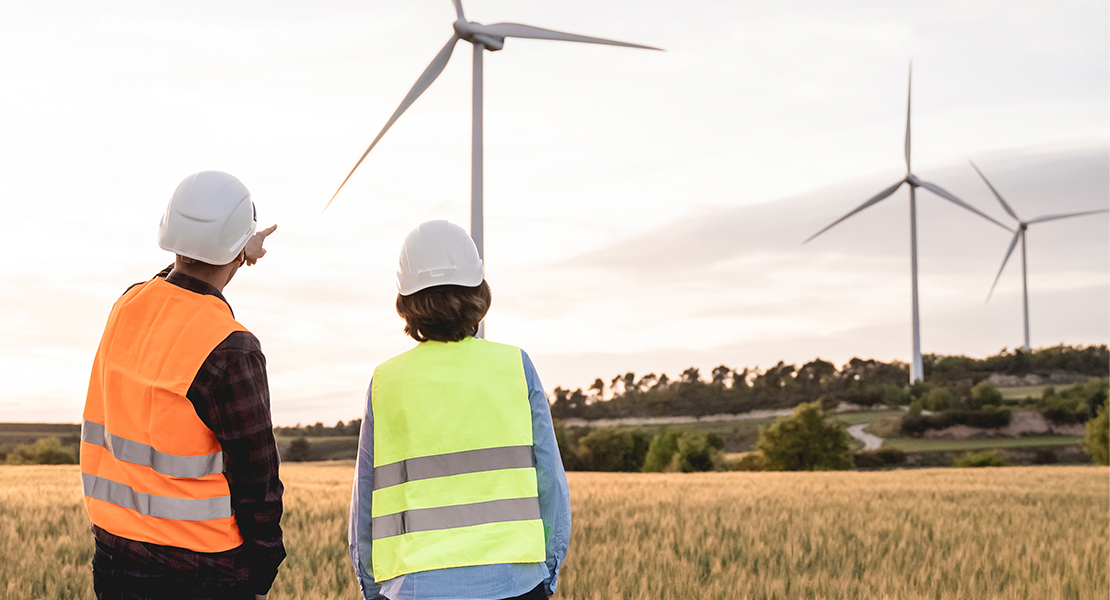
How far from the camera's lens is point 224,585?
125 inches

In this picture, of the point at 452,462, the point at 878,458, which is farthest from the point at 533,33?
the point at 878,458

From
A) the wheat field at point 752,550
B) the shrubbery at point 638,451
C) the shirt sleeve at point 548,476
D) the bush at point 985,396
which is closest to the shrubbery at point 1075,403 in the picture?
the bush at point 985,396

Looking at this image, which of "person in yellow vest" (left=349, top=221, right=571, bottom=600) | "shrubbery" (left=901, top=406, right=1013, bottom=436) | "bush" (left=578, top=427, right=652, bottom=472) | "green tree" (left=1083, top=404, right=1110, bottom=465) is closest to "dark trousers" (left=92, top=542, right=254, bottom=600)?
"person in yellow vest" (left=349, top=221, right=571, bottom=600)

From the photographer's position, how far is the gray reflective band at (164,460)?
313cm

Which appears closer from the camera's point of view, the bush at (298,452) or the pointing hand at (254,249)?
the pointing hand at (254,249)

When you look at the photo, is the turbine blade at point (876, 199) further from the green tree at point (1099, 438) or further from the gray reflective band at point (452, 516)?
the gray reflective band at point (452, 516)

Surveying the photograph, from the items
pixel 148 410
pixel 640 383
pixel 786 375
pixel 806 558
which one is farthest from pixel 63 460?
pixel 786 375

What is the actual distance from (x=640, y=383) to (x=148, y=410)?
117 meters

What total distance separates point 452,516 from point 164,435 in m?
1.16

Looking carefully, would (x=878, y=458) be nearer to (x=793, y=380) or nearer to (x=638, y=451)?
(x=638, y=451)

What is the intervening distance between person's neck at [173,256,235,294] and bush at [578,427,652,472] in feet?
199

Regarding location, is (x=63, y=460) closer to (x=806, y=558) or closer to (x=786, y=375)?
(x=806, y=558)

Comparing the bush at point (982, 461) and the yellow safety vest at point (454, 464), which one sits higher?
the yellow safety vest at point (454, 464)

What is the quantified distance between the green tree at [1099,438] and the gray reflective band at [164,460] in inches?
2652
